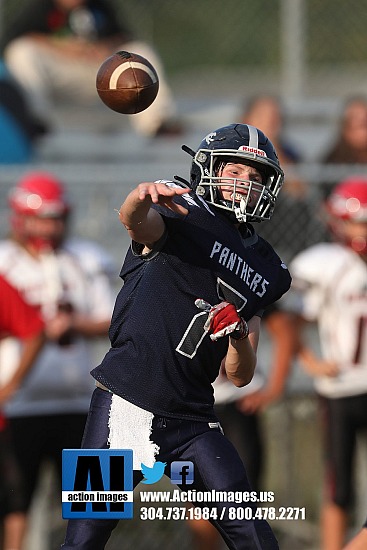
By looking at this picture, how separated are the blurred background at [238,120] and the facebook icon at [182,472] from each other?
3.04 m

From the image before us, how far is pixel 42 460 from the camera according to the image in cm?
647

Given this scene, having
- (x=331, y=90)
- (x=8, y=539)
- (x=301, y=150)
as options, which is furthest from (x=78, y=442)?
(x=331, y=90)

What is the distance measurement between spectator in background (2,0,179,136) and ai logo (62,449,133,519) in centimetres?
509

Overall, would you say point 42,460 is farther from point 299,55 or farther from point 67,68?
point 299,55

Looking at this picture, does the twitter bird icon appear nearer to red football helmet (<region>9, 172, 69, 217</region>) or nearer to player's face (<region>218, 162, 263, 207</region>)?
player's face (<region>218, 162, 263, 207</region>)

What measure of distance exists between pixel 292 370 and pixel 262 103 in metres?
1.77

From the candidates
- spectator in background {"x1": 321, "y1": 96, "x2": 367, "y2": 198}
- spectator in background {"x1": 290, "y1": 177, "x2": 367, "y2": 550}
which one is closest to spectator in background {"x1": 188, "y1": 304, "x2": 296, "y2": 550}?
spectator in background {"x1": 290, "y1": 177, "x2": 367, "y2": 550}

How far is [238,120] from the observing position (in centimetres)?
835

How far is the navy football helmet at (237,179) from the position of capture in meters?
4.18

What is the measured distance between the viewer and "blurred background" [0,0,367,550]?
291 inches

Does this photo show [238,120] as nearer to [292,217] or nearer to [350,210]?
[292,217]

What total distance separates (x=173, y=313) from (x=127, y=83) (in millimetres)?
850

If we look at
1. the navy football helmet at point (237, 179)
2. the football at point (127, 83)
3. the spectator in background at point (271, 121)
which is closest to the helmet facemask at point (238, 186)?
the navy football helmet at point (237, 179)

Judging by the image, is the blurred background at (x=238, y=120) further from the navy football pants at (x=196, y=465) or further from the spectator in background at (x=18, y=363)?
the navy football pants at (x=196, y=465)
